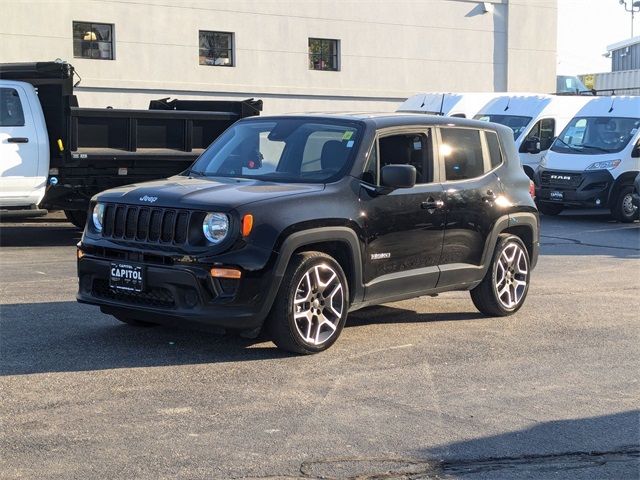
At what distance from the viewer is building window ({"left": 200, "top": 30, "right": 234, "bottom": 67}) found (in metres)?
25.9

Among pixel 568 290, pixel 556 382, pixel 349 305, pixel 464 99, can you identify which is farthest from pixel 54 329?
pixel 464 99

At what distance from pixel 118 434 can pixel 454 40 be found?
25829 mm

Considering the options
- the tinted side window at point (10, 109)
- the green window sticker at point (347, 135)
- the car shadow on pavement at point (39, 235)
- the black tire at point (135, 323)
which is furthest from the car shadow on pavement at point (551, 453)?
the car shadow on pavement at point (39, 235)

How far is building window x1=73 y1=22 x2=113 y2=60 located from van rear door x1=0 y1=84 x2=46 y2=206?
10.6 m

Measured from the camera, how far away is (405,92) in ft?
96.4

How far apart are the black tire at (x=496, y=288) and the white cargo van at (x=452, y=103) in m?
12.8

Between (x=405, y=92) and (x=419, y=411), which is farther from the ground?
(x=405, y=92)

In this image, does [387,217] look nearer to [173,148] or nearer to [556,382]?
[556,382]

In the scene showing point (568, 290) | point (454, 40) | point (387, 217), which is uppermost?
point (454, 40)

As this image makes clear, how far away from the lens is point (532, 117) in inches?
882

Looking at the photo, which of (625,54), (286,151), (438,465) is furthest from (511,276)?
(625,54)

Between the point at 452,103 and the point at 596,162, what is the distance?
369cm

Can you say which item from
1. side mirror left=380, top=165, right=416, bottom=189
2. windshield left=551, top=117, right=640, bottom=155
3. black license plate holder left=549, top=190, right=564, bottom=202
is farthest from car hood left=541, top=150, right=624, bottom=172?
side mirror left=380, top=165, right=416, bottom=189

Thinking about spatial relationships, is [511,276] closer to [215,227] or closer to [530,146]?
[215,227]
